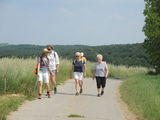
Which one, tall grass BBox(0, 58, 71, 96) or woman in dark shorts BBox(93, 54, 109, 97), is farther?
woman in dark shorts BBox(93, 54, 109, 97)

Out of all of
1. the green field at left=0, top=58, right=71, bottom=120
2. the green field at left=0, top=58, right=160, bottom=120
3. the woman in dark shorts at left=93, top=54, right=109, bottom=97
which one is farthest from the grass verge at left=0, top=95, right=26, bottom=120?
the woman in dark shorts at left=93, top=54, right=109, bottom=97

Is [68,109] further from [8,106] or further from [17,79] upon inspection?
[17,79]

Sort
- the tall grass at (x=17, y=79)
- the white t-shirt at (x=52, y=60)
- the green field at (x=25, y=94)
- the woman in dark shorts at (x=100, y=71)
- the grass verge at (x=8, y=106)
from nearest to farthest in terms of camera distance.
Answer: the grass verge at (x=8, y=106)
the green field at (x=25, y=94)
the tall grass at (x=17, y=79)
the woman in dark shorts at (x=100, y=71)
the white t-shirt at (x=52, y=60)

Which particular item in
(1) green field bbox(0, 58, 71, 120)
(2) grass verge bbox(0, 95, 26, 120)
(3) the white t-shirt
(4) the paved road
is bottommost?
(4) the paved road

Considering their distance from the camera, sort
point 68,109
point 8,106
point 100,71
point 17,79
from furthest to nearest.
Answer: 1. point 100,71
2. point 17,79
3. point 68,109
4. point 8,106

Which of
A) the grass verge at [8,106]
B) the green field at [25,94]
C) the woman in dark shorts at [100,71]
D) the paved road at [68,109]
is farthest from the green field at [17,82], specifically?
the woman in dark shorts at [100,71]

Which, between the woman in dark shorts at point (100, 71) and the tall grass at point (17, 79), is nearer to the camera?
the tall grass at point (17, 79)

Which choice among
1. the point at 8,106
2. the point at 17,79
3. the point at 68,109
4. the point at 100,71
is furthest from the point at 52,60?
the point at 8,106

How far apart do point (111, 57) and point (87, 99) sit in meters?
59.5

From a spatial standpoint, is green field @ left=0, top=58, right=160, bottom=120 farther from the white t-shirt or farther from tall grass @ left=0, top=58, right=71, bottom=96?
the white t-shirt

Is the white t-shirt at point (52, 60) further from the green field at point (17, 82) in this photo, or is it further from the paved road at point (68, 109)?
the paved road at point (68, 109)

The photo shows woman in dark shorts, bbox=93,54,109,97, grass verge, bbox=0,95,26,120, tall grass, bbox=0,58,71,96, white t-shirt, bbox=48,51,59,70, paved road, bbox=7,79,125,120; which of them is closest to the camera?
grass verge, bbox=0,95,26,120

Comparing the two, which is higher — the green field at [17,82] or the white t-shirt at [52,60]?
the white t-shirt at [52,60]

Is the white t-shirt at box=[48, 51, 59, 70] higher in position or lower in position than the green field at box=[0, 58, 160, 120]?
higher
